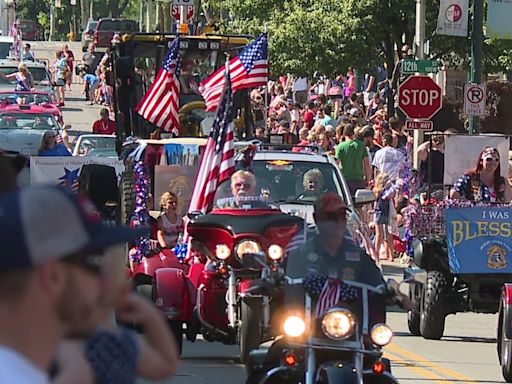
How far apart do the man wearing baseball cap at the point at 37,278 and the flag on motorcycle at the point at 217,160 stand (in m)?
9.18

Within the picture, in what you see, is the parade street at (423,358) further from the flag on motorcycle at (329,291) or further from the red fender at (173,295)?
the flag on motorcycle at (329,291)

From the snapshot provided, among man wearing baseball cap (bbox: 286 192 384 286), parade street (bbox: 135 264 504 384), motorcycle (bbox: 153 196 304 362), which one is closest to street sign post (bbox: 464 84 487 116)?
parade street (bbox: 135 264 504 384)

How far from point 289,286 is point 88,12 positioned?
80.7 m

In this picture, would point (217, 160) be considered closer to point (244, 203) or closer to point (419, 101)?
point (244, 203)

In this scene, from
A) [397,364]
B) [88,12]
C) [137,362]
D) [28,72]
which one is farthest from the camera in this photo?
[88,12]

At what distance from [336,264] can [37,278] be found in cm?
464

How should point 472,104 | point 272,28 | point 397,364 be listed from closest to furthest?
point 397,364 → point 472,104 → point 272,28

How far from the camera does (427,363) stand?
1232 centimetres

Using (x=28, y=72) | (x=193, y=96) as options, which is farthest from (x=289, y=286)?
(x=28, y=72)

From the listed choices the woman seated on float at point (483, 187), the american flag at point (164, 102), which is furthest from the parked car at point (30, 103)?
the woman seated on float at point (483, 187)

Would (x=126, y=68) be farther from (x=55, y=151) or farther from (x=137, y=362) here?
Answer: (x=137, y=362)

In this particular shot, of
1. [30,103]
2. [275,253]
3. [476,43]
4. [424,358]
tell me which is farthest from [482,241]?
[30,103]

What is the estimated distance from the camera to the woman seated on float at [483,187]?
43.5ft

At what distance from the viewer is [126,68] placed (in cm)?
2239
